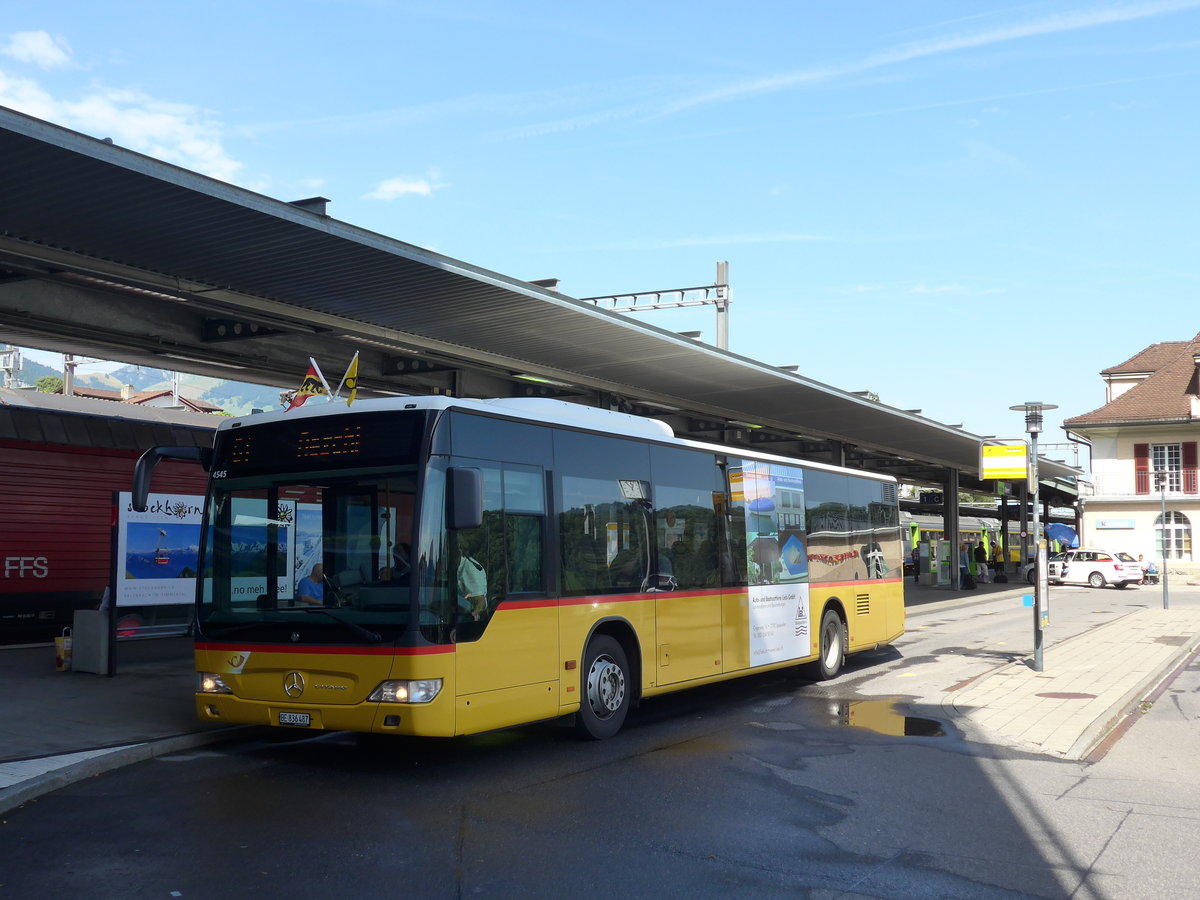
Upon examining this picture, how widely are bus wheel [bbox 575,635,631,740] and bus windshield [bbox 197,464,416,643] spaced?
92.2 inches

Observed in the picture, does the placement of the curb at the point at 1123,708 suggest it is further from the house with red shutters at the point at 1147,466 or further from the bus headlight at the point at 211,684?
the house with red shutters at the point at 1147,466

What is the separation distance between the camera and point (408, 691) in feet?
27.0

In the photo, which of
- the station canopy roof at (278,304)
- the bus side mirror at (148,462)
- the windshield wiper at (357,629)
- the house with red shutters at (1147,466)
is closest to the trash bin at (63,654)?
the station canopy roof at (278,304)

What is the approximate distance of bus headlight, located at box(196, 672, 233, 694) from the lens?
9133 millimetres

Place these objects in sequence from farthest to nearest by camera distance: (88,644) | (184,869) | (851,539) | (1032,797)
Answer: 1. (851,539)
2. (88,644)
3. (1032,797)
4. (184,869)

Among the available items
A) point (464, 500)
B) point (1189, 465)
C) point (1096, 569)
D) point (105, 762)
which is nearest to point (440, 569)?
point (464, 500)

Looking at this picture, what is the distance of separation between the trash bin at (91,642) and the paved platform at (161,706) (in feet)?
0.54

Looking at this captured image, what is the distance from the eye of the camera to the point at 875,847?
6672mm

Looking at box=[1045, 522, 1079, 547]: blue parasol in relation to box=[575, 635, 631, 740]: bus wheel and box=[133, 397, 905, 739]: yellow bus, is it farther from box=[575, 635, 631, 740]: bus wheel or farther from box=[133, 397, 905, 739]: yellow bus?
box=[575, 635, 631, 740]: bus wheel

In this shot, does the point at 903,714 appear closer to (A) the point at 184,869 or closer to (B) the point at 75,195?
(A) the point at 184,869

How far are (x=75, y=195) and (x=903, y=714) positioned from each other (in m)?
9.68

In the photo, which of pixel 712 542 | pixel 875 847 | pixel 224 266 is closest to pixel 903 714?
pixel 712 542

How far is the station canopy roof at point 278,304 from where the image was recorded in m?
10.2

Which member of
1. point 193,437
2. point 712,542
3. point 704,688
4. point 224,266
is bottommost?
point 704,688
